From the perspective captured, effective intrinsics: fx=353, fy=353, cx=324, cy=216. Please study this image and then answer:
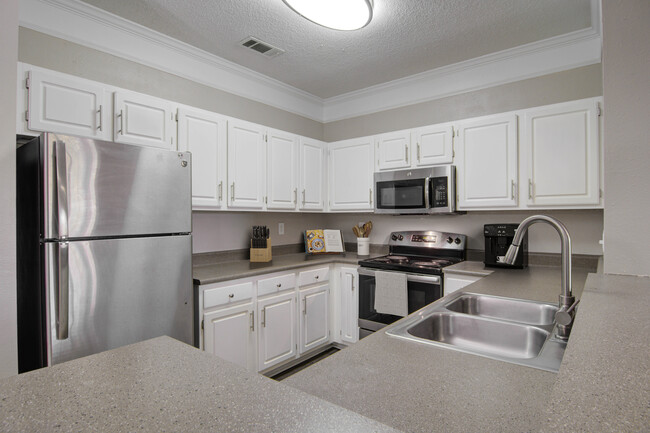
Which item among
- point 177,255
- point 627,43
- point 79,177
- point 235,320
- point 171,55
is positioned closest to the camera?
point 627,43

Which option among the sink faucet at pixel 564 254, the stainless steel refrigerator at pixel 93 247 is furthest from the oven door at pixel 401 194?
the stainless steel refrigerator at pixel 93 247

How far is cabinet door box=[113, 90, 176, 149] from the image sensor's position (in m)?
2.18

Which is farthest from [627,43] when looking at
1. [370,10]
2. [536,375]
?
[536,375]

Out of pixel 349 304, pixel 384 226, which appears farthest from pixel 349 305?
pixel 384 226

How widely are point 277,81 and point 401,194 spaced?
5.23 ft

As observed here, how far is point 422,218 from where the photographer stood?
11.0 feet

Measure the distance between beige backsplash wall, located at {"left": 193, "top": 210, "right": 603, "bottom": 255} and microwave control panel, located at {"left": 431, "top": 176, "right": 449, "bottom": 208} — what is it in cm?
37

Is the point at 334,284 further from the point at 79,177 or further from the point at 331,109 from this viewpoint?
the point at 79,177

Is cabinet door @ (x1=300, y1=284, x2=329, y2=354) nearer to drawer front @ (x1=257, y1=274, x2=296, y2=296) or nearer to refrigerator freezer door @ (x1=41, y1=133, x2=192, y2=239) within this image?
drawer front @ (x1=257, y1=274, x2=296, y2=296)

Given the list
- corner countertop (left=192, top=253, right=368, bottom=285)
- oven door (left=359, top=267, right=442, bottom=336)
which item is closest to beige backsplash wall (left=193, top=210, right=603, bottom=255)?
corner countertop (left=192, top=253, right=368, bottom=285)

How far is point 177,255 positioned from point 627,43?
230 cm

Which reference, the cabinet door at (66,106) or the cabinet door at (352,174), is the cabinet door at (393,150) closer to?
the cabinet door at (352,174)

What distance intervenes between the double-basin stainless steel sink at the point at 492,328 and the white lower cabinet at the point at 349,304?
5.02 feet

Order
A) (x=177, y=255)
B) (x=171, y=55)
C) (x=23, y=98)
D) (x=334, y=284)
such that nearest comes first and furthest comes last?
(x=23, y=98) → (x=177, y=255) → (x=171, y=55) → (x=334, y=284)
